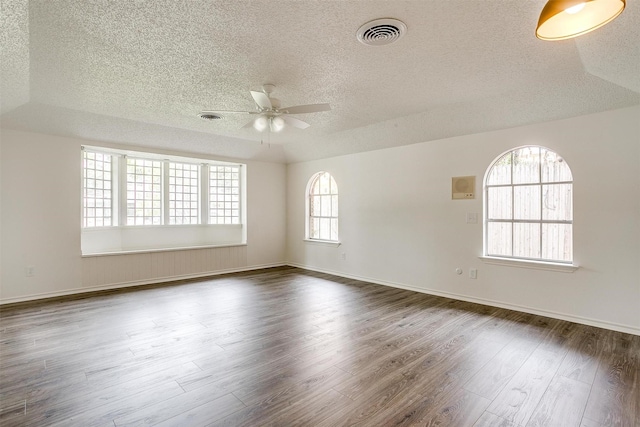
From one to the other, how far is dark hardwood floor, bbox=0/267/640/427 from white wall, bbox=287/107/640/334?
1.22 feet

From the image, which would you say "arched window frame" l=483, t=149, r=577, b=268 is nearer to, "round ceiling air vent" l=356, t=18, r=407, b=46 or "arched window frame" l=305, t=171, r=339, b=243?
"round ceiling air vent" l=356, t=18, r=407, b=46

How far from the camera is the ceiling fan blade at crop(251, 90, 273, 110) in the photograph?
298 centimetres

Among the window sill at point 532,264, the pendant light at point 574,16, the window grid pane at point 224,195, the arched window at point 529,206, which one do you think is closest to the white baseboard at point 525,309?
the window sill at point 532,264

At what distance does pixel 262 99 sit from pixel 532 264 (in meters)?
3.83

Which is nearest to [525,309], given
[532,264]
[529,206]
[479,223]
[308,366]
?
[532,264]

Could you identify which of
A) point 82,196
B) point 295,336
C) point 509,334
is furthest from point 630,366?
point 82,196

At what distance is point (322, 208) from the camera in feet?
22.9

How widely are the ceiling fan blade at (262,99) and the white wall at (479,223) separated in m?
2.87

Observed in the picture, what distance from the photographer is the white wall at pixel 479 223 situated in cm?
342

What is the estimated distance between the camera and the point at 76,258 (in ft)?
16.3

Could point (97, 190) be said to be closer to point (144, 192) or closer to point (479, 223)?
point (144, 192)

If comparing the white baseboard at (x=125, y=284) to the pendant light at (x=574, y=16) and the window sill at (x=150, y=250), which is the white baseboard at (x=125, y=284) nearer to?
Answer: the window sill at (x=150, y=250)

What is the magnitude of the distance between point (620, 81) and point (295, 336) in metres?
4.04

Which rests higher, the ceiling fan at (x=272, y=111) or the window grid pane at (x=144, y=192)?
the ceiling fan at (x=272, y=111)
